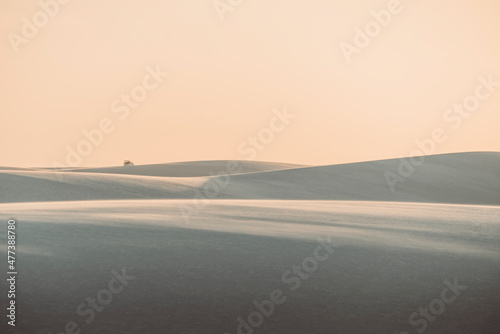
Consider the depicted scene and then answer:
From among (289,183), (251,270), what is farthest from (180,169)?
(251,270)

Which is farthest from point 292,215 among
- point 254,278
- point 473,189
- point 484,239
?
point 473,189

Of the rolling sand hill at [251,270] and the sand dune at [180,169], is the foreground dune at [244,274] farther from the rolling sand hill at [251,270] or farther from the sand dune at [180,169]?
the sand dune at [180,169]

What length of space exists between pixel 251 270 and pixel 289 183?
27.9ft

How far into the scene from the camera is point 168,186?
9.80 m

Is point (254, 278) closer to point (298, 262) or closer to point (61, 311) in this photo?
point (298, 262)

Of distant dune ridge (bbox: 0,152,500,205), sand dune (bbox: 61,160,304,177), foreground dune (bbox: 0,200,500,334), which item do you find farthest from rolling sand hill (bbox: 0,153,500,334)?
sand dune (bbox: 61,160,304,177)

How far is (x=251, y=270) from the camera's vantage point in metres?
3.37

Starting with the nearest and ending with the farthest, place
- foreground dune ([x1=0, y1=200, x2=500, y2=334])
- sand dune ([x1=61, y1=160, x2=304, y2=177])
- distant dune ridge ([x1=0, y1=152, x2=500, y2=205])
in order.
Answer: foreground dune ([x1=0, y1=200, x2=500, y2=334]) → distant dune ridge ([x1=0, y1=152, x2=500, y2=205]) → sand dune ([x1=61, y1=160, x2=304, y2=177])

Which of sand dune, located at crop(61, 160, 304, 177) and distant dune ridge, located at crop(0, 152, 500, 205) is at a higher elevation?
sand dune, located at crop(61, 160, 304, 177)

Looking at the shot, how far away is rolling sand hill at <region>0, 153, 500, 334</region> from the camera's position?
2750mm

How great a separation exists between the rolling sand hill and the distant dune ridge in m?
2.95

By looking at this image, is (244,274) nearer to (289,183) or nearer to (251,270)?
(251,270)

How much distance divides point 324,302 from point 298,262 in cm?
63

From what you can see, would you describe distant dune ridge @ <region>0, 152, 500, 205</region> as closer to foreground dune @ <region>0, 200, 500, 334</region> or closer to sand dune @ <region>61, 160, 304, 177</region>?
sand dune @ <region>61, 160, 304, 177</region>
